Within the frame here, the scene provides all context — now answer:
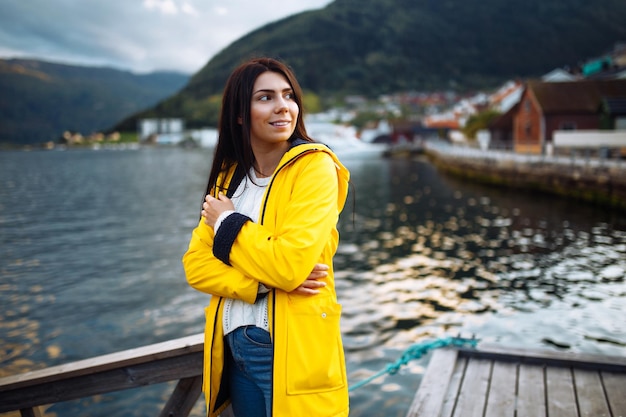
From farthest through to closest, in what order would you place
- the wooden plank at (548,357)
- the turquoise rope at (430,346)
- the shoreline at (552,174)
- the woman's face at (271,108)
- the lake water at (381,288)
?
the shoreline at (552,174)
the lake water at (381,288)
the turquoise rope at (430,346)
the wooden plank at (548,357)
the woman's face at (271,108)

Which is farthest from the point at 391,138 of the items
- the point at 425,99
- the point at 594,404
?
the point at 594,404

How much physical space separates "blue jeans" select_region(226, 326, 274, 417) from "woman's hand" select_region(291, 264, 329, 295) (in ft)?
0.74

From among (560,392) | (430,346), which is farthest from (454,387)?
(430,346)

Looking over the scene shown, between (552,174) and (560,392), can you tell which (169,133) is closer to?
(552,174)

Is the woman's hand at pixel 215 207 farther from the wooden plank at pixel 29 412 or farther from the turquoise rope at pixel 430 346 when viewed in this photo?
the turquoise rope at pixel 430 346

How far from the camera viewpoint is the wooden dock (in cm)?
363

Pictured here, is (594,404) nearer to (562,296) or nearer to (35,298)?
(562,296)

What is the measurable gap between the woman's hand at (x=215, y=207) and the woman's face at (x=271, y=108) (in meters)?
0.31

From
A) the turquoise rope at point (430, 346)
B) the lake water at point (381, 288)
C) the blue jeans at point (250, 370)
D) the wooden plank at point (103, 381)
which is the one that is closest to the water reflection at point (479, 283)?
the lake water at point (381, 288)

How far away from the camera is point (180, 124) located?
194 metres

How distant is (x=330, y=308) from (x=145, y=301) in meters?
8.86

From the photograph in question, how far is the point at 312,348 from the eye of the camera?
6.29ft

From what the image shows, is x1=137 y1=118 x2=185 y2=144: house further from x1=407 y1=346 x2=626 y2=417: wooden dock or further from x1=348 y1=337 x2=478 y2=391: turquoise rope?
x1=407 y1=346 x2=626 y2=417: wooden dock

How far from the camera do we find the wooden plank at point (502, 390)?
366cm
